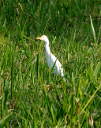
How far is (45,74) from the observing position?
4.07 metres

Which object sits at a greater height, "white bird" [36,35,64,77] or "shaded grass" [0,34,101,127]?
"white bird" [36,35,64,77]

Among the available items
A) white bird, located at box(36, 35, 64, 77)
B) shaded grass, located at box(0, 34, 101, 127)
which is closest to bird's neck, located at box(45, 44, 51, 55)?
white bird, located at box(36, 35, 64, 77)

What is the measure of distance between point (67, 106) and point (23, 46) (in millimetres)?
2487

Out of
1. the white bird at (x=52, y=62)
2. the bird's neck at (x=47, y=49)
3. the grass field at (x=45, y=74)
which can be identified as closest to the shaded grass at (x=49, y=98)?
the grass field at (x=45, y=74)

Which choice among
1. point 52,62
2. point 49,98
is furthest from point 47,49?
point 49,98

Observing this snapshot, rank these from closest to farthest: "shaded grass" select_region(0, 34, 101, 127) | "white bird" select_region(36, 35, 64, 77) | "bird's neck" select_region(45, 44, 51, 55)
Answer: "shaded grass" select_region(0, 34, 101, 127), "white bird" select_region(36, 35, 64, 77), "bird's neck" select_region(45, 44, 51, 55)

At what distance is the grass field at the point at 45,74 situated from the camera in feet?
10.6

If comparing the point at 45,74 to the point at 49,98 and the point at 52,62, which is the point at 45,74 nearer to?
the point at 49,98

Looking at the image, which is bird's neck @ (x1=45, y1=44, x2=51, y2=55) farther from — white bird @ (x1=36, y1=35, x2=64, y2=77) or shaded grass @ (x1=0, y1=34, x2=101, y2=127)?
shaded grass @ (x1=0, y1=34, x2=101, y2=127)

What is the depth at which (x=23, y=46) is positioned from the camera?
18.6 feet

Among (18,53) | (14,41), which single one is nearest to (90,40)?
(14,41)

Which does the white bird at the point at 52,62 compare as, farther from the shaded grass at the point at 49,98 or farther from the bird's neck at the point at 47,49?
the shaded grass at the point at 49,98

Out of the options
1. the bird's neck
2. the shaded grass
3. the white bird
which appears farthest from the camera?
the bird's neck

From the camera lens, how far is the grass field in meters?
3.22
